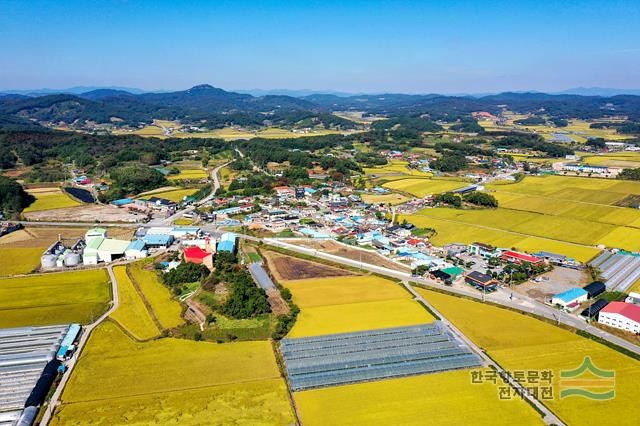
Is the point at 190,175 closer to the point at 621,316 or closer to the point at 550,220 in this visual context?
the point at 550,220

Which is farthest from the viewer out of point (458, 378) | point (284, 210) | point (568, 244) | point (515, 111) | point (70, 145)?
point (515, 111)

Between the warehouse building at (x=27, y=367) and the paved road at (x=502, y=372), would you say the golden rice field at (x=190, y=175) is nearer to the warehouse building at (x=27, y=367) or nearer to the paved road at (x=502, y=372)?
the warehouse building at (x=27, y=367)

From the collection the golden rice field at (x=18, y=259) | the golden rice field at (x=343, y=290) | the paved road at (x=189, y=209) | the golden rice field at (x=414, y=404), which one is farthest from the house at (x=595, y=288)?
the golden rice field at (x=18, y=259)

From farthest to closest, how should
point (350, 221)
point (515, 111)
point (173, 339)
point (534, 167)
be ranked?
point (515, 111), point (534, 167), point (350, 221), point (173, 339)

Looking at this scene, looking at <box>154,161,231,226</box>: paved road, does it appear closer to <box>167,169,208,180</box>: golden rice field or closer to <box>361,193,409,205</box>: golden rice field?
<box>167,169,208,180</box>: golden rice field

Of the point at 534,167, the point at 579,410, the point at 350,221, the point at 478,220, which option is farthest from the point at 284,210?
the point at 534,167

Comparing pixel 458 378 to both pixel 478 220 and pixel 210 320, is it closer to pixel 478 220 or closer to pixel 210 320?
pixel 210 320

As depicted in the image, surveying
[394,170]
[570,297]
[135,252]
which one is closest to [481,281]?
[570,297]
